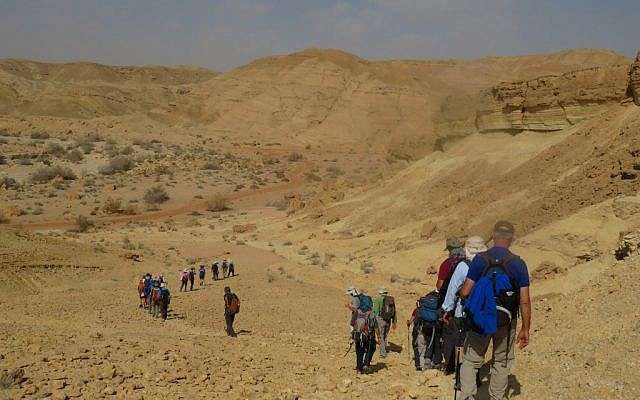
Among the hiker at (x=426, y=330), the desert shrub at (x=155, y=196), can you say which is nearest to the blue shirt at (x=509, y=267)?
the hiker at (x=426, y=330)

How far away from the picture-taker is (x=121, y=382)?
23.1 feet

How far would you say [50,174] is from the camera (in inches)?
1689

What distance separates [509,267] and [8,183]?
4179cm

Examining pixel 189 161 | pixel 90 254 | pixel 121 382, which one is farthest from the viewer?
pixel 189 161

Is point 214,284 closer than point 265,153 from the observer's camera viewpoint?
Yes

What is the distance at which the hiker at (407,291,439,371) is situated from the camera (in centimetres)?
741

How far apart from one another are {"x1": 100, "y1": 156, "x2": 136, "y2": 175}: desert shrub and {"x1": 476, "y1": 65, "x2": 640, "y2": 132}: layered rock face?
3206 centimetres

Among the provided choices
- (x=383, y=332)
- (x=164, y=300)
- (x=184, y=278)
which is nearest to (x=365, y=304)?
(x=383, y=332)

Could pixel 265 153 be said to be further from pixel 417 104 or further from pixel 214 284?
pixel 214 284

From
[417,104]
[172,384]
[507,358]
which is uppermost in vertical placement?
[417,104]

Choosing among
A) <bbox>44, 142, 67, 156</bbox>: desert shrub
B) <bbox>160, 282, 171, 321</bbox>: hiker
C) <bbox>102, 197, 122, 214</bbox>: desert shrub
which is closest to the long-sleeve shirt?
<bbox>160, 282, 171, 321</bbox>: hiker

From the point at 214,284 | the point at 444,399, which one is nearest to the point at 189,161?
the point at 214,284

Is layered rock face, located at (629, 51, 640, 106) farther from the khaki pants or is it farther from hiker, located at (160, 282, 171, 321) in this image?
the khaki pants

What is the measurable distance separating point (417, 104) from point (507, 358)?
69759 millimetres
